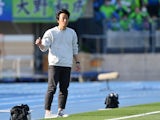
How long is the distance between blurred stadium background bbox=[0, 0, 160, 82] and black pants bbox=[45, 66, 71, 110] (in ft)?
59.7

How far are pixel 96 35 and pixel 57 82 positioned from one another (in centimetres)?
2046

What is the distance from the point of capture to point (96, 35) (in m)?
31.3

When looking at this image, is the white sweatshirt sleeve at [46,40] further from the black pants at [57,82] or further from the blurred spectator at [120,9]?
the blurred spectator at [120,9]

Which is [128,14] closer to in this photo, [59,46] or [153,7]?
[153,7]

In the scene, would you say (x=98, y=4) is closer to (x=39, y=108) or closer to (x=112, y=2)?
(x=112, y=2)

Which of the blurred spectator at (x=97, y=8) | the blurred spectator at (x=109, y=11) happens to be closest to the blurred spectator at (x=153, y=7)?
the blurred spectator at (x=109, y=11)

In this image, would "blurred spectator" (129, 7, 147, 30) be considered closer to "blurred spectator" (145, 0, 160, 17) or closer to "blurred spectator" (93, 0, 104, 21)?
"blurred spectator" (145, 0, 160, 17)

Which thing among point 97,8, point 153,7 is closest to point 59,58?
point 97,8

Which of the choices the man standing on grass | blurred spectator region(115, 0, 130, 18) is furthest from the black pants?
blurred spectator region(115, 0, 130, 18)

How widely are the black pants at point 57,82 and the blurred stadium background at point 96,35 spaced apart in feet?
59.7

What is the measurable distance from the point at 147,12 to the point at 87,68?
4.28 meters

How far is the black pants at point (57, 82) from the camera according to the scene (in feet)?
35.7

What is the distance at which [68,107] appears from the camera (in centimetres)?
1394

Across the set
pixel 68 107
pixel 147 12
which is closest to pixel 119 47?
pixel 147 12
